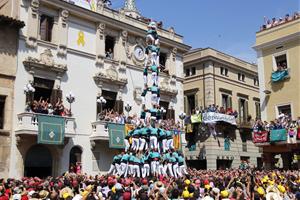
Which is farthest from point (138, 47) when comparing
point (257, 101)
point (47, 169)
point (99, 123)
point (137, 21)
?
point (257, 101)

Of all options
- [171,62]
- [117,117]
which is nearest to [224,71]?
[171,62]

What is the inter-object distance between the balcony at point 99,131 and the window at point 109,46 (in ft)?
18.0

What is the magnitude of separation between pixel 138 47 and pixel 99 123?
7.83 meters

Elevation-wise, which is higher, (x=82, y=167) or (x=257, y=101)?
(x=257, y=101)

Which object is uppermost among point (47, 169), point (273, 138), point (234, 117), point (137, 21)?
point (137, 21)

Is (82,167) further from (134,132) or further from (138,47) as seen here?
(138,47)

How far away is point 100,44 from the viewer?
94.2ft

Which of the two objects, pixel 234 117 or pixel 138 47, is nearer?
pixel 138 47

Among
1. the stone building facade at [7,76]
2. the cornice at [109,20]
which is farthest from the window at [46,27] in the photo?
the stone building facade at [7,76]

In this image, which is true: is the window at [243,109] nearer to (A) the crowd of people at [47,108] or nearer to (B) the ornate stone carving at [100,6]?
(B) the ornate stone carving at [100,6]

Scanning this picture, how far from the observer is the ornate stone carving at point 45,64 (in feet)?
79.6

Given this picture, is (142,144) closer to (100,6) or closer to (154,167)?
Result: (154,167)

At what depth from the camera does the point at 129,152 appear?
20312 millimetres

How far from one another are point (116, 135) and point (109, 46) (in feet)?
23.8
